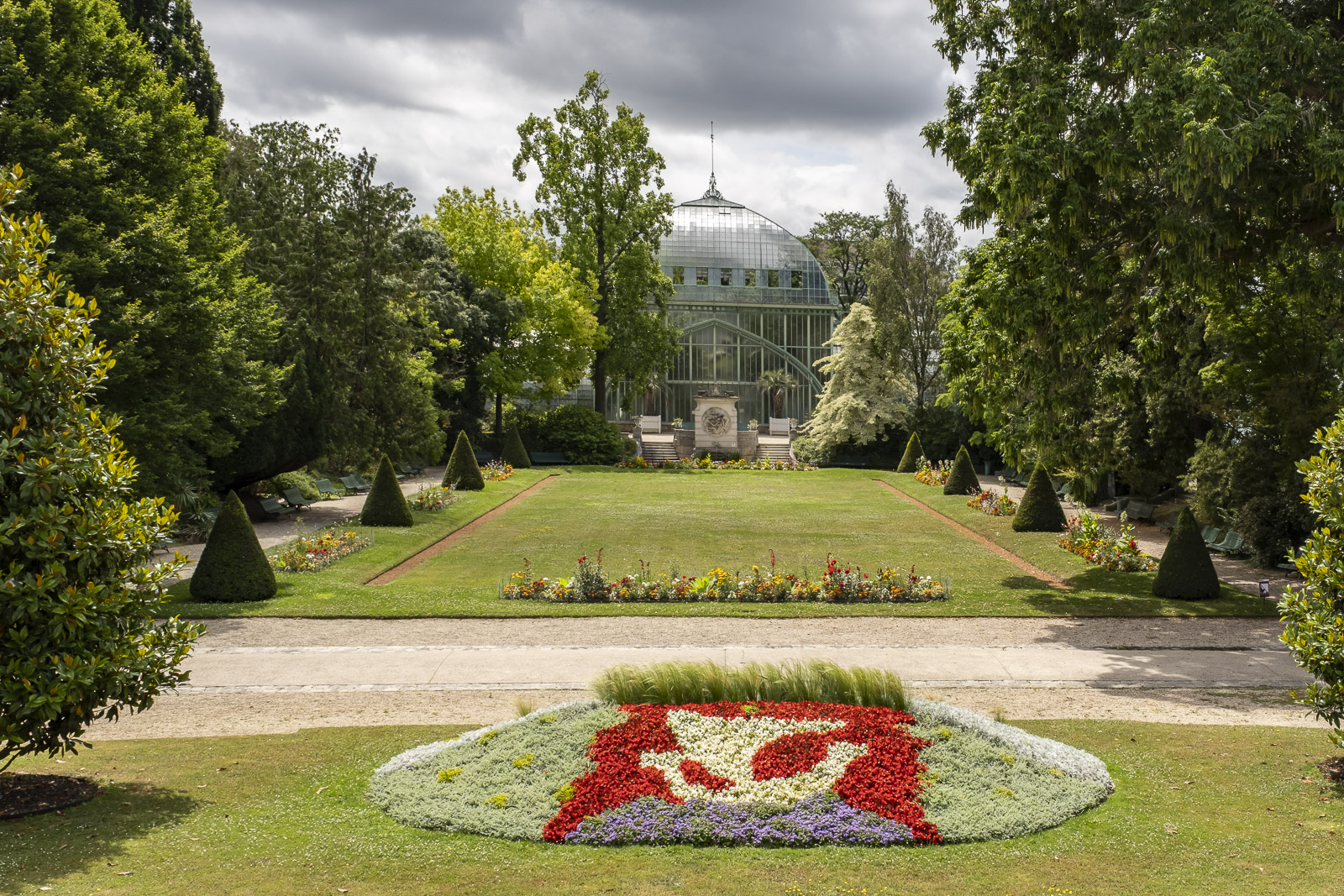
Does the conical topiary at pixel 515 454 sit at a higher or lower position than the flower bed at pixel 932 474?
higher

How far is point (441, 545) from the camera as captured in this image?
23547 millimetres

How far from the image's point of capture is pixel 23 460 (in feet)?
22.8

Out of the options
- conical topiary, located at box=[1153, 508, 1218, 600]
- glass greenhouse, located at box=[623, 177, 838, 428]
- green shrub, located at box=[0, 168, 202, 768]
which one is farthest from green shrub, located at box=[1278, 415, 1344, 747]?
glass greenhouse, located at box=[623, 177, 838, 428]

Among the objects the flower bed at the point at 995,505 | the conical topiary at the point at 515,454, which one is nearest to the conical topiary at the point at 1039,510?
the flower bed at the point at 995,505

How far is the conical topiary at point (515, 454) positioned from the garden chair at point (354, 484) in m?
7.53

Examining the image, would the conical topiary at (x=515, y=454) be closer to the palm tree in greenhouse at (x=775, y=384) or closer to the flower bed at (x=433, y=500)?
the flower bed at (x=433, y=500)

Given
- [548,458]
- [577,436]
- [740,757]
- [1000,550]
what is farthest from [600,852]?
[548,458]

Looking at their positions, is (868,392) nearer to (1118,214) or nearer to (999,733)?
(1118,214)

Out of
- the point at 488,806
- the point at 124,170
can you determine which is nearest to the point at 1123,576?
the point at 488,806

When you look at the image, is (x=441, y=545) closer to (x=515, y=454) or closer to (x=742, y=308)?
(x=515, y=454)

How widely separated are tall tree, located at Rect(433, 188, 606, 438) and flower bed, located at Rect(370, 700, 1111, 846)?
36976mm

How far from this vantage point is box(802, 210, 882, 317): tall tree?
219ft

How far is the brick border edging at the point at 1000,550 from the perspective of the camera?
19.0 meters

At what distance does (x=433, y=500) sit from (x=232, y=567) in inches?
483
